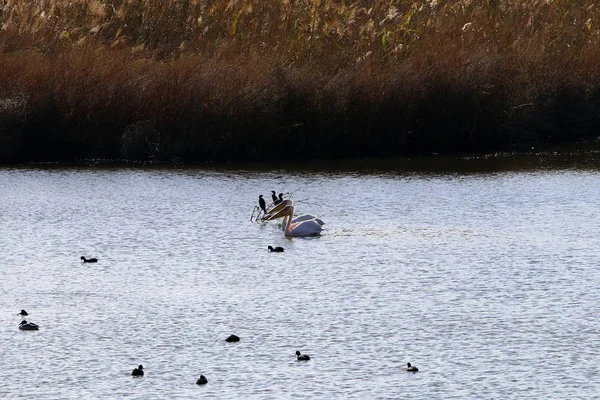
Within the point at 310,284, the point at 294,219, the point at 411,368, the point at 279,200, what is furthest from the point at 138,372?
the point at 279,200

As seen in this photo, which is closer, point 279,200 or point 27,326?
point 27,326

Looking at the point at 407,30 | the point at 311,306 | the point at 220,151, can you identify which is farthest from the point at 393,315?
the point at 407,30

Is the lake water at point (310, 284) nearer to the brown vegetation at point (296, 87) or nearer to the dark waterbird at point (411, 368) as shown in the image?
the dark waterbird at point (411, 368)

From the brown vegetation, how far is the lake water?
1.84 metres

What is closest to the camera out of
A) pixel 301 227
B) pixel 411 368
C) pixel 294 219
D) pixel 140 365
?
pixel 411 368

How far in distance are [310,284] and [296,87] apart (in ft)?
39.1

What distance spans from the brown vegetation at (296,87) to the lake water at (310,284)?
6.03 feet

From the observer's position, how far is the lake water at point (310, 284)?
13336mm

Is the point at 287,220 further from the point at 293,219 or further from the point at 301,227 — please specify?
the point at 301,227

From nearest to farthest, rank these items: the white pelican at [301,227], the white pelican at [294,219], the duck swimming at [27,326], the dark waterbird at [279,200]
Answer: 1. the duck swimming at [27,326]
2. the white pelican at [301,227]
3. the white pelican at [294,219]
4. the dark waterbird at [279,200]

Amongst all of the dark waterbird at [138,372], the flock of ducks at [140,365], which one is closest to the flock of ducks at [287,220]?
the flock of ducks at [140,365]

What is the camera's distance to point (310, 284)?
17422mm

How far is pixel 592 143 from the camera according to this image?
2991 centimetres

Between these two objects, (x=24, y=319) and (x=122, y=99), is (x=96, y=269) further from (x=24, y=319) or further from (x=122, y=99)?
(x=122, y=99)
